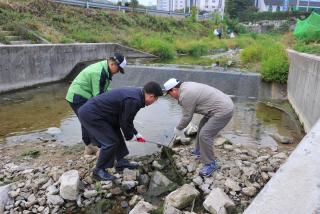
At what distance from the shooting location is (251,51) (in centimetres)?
1647

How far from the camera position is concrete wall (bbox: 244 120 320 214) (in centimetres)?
221

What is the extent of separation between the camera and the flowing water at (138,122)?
698cm

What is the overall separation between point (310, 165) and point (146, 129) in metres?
5.13

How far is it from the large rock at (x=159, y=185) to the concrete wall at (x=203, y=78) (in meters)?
7.53

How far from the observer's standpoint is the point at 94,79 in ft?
16.9

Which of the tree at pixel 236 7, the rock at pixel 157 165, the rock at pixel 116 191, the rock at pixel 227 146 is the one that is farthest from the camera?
the tree at pixel 236 7

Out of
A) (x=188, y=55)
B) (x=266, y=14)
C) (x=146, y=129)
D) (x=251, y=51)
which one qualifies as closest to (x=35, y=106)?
(x=146, y=129)

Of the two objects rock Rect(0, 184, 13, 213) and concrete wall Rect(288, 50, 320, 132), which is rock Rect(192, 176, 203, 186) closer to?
rock Rect(0, 184, 13, 213)

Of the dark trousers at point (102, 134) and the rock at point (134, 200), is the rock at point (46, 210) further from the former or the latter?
the rock at point (134, 200)

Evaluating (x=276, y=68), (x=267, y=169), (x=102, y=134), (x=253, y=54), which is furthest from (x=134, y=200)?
(x=253, y=54)

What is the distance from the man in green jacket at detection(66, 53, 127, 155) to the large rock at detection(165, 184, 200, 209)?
1894 millimetres

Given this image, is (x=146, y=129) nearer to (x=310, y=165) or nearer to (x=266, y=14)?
(x=310, y=165)

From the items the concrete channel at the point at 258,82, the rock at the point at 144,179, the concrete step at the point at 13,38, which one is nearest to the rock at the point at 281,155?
the concrete channel at the point at 258,82

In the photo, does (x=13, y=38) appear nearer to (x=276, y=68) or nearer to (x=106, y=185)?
(x=276, y=68)
